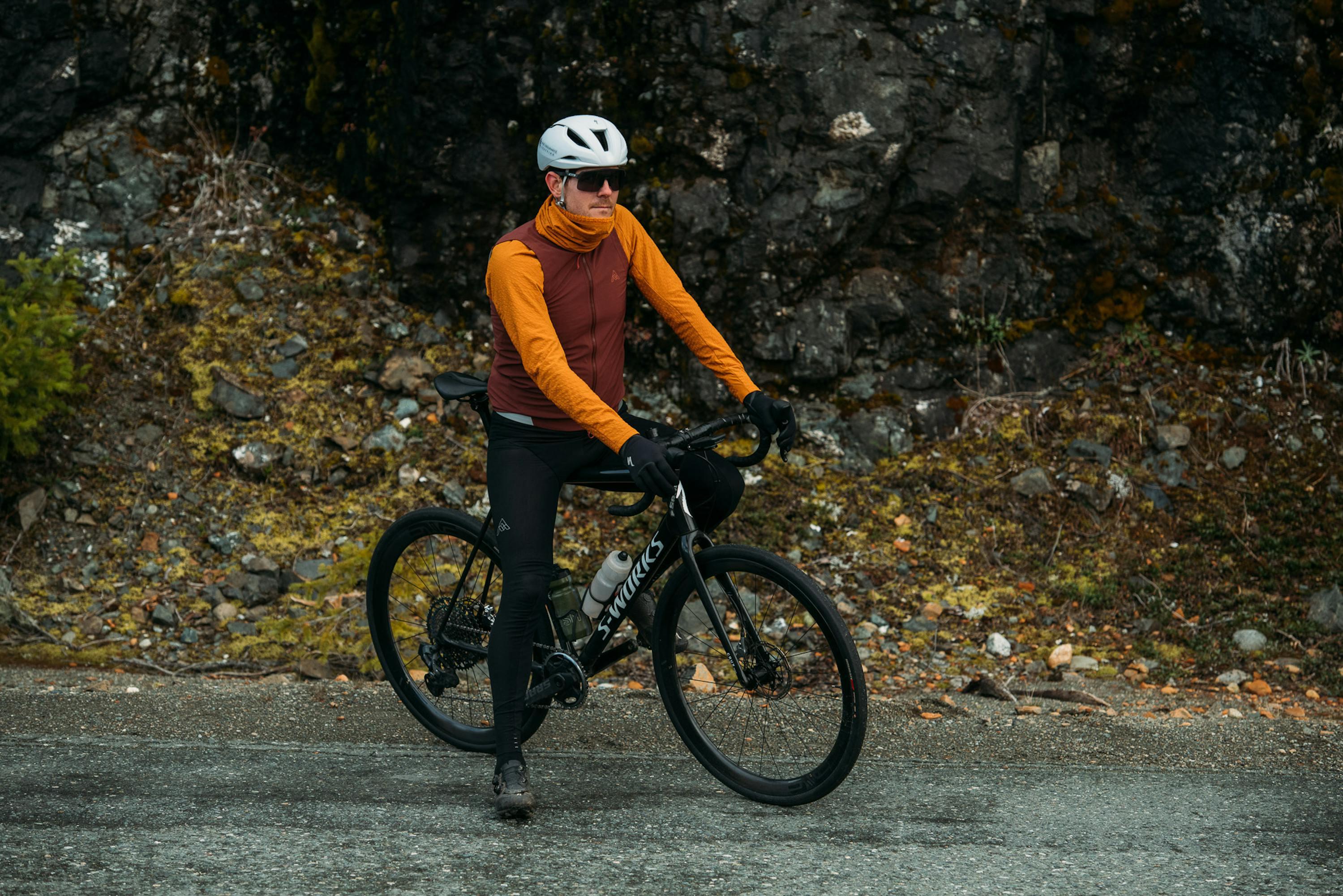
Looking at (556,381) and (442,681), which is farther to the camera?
(442,681)

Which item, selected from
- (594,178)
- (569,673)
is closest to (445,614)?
(569,673)

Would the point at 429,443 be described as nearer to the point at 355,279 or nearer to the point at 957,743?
the point at 355,279

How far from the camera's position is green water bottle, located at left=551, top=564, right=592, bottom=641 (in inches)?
186

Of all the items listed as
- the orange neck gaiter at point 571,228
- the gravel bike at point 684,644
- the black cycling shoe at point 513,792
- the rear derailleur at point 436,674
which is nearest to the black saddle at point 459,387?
the gravel bike at point 684,644

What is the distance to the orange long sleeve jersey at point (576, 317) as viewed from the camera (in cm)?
416

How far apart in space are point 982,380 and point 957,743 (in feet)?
11.6

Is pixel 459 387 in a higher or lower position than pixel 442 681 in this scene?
higher

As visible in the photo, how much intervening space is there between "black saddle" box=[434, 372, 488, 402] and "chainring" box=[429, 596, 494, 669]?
3.07ft

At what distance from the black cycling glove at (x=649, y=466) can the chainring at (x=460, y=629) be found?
53.7 inches

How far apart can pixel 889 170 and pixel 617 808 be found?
517 cm

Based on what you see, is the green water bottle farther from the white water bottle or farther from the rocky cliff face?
the rocky cliff face

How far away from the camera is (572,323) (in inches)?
175

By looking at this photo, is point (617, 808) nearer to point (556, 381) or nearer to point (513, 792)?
point (513, 792)

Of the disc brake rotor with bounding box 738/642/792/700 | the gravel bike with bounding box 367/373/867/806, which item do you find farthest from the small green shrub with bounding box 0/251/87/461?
the disc brake rotor with bounding box 738/642/792/700
